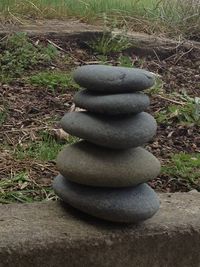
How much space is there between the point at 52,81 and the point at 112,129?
2.16 m

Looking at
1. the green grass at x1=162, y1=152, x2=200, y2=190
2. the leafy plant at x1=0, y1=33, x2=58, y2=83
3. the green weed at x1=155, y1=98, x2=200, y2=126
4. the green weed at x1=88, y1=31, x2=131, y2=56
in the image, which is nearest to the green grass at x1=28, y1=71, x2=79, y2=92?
the leafy plant at x1=0, y1=33, x2=58, y2=83

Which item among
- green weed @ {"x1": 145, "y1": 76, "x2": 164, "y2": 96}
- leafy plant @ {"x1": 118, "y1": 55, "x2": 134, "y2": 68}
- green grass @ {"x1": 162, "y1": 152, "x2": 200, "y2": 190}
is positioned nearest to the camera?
green grass @ {"x1": 162, "y1": 152, "x2": 200, "y2": 190}

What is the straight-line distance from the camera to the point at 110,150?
9.11 feet

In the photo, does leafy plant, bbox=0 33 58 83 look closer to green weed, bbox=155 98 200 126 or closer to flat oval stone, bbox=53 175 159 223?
green weed, bbox=155 98 200 126

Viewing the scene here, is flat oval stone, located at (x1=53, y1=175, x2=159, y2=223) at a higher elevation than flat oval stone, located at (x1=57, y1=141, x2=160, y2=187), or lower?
lower

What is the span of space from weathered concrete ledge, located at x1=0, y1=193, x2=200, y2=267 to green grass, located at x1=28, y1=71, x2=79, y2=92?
1924mm

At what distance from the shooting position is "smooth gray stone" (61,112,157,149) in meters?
2.68

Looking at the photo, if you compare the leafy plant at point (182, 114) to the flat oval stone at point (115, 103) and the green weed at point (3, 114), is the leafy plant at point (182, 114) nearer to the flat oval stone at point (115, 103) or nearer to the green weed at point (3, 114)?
the green weed at point (3, 114)

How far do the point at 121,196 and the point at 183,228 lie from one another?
309 millimetres

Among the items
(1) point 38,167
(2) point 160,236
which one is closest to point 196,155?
(1) point 38,167

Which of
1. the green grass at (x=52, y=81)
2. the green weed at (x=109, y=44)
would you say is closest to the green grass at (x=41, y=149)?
the green grass at (x=52, y=81)

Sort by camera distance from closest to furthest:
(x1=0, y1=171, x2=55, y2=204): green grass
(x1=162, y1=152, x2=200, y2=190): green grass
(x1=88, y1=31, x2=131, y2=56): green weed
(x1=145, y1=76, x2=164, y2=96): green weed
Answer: (x1=0, y1=171, x2=55, y2=204): green grass → (x1=162, y1=152, x2=200, y2=190): green grass → (x1=145, y1=76, x2=164, y2=96): green weed → (x1=88, y1=31, x2=131, y2=56): green weed

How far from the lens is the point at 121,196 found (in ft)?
8.91

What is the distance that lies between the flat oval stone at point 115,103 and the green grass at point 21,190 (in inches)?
23.5
